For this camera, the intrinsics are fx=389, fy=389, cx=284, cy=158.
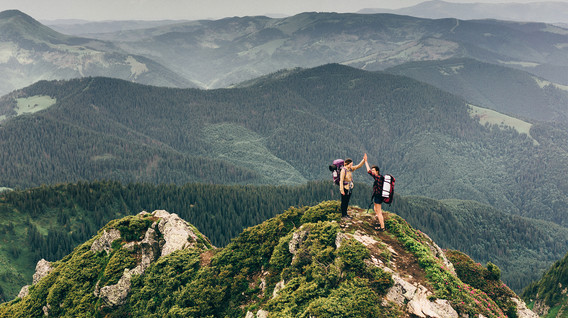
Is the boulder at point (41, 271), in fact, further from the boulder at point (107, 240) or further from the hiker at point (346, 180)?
the hiker at point (346, 180)

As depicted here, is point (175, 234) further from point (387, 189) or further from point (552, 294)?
point (552, 294)

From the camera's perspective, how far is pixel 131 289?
56375mm

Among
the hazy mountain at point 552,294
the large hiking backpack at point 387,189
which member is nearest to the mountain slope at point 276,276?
the large hiking backpack at point 387,189

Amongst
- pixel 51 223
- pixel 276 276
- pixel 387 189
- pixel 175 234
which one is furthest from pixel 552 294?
pixel 51 223

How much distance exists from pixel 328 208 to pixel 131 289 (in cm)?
3117

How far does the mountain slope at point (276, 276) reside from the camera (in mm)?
36719

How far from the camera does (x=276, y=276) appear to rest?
46062 millimetres

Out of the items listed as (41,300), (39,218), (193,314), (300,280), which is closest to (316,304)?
(300,280)

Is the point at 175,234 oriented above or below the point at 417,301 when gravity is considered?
below

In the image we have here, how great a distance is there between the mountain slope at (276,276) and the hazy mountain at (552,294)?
7896 centimetres

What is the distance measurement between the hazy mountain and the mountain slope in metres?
79.0

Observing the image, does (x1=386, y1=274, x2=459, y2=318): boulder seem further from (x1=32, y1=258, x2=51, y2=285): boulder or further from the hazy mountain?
the hazy mountain

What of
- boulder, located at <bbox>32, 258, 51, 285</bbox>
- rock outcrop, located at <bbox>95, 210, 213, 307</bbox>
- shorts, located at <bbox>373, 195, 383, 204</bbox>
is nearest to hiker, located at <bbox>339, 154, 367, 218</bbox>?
shorts, located at <bbox>373, 195, 383, 204</bbox>

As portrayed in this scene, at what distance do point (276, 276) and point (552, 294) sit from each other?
10677 cm
